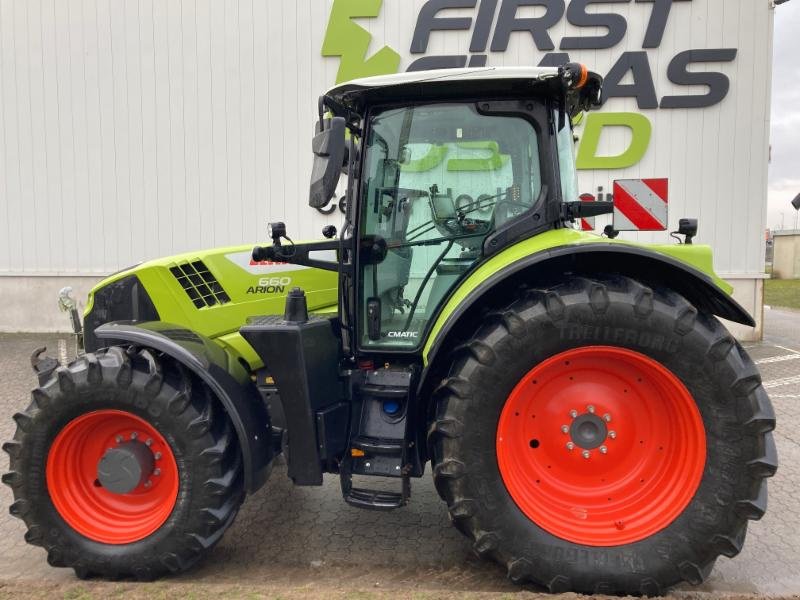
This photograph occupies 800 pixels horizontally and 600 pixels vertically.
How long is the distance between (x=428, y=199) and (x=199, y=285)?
4.34 feet

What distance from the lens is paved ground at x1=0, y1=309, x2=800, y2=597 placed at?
252cm

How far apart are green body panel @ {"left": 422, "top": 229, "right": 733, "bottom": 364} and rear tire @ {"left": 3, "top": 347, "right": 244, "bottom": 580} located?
1.03m

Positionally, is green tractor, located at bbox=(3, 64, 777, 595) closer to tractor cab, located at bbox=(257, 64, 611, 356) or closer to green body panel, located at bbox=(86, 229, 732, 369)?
tractor cab, located at bbox=(257, 64, 611, 356)

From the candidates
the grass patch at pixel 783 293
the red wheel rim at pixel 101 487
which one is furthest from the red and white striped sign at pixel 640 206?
the grass patch at pixel 783 293

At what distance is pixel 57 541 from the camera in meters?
2.53

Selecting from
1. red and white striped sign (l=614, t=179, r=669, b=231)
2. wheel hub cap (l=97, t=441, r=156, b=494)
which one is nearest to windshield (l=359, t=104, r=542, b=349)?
wheel hub cap (l=97, t=441, r=156, b=494)

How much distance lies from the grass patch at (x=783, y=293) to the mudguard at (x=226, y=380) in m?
14.9

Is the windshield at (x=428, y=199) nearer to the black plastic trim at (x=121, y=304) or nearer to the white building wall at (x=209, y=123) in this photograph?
the black plastic trim at (x=121, y=304)

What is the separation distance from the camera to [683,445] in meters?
2.41

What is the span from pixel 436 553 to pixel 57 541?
168 cm

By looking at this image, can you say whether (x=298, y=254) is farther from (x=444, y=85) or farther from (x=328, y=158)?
(x=444, y=85)

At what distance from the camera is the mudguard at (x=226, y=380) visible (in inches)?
99.8

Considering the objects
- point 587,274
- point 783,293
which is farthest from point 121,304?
point 783,293

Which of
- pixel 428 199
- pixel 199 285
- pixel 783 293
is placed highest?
pixel 428 199
